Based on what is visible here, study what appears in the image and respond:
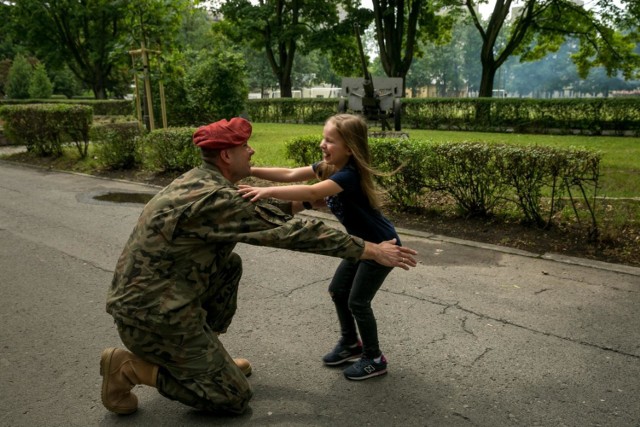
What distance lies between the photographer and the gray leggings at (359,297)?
3.40 m

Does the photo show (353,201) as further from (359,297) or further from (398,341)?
(398,341)

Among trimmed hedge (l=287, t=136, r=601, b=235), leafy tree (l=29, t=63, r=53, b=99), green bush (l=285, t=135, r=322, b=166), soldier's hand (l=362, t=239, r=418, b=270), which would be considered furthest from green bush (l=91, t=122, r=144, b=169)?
leafy tree (l=29, t=63, r=53, b=99)

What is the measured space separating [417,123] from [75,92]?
41379 millimetres

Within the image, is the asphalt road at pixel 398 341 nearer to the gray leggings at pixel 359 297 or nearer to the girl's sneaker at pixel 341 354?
the girl's sneaker at pixel 341 354

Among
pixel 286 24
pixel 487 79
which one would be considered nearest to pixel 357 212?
pixel 487 79

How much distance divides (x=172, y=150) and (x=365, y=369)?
348 inches

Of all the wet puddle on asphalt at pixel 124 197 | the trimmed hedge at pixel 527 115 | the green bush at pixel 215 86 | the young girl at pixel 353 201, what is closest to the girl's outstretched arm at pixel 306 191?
the young girl at pixel 353 201

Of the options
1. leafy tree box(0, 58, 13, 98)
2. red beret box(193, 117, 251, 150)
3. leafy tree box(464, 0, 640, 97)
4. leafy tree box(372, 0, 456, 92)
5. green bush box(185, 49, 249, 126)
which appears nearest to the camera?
red beret box(193, 117, 251, 150)

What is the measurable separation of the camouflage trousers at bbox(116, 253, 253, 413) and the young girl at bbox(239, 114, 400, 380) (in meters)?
0.82

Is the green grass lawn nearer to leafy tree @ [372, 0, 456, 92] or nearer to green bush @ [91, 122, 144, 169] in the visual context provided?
green bush @ [91, 122, 144, 169]

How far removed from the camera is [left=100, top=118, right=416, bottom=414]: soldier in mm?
2893

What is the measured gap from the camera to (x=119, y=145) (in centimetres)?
1289

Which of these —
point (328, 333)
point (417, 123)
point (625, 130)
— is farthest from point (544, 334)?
point (417, 123)

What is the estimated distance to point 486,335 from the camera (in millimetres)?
4207
